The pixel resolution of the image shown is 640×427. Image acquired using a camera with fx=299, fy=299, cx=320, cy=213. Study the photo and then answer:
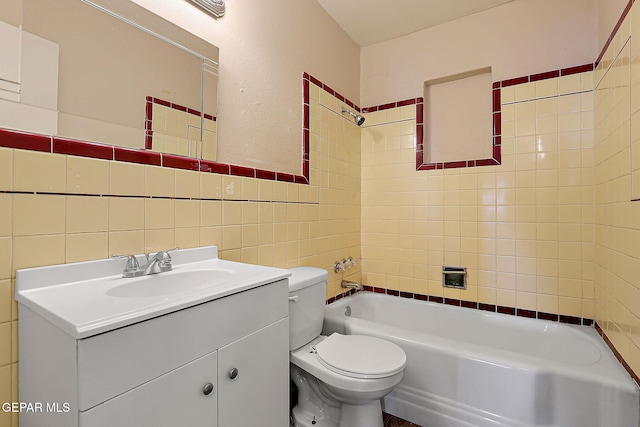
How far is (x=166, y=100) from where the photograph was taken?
123 centimetres

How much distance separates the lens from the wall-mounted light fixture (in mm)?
1330

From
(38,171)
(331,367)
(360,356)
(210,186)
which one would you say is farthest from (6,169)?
(360,356)

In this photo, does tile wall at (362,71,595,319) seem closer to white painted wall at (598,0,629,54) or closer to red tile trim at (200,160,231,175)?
white painted wall at (598,0,629,54)

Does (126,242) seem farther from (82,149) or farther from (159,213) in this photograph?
(82,149)

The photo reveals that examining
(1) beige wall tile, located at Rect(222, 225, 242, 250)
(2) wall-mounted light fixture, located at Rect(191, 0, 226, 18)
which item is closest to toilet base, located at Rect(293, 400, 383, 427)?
(1) beige wall tile, located at Rect(222, 225, 242, 250)

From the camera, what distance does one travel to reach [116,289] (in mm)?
944

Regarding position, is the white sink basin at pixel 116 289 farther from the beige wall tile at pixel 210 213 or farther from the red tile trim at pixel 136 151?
the red tile trim at pixel 136 151

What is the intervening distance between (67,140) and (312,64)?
1.55 m

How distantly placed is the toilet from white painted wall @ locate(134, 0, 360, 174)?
2.45 feet

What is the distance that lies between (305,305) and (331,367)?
0.31m

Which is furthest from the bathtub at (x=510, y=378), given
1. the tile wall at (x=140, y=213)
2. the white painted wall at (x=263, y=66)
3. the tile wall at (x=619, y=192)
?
the white painted wall at (x=263, y=66)

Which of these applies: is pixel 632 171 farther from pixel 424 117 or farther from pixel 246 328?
pixel 246 328

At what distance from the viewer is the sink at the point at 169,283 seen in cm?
97

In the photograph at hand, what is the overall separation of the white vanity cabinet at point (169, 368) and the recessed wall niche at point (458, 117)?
1872mm
